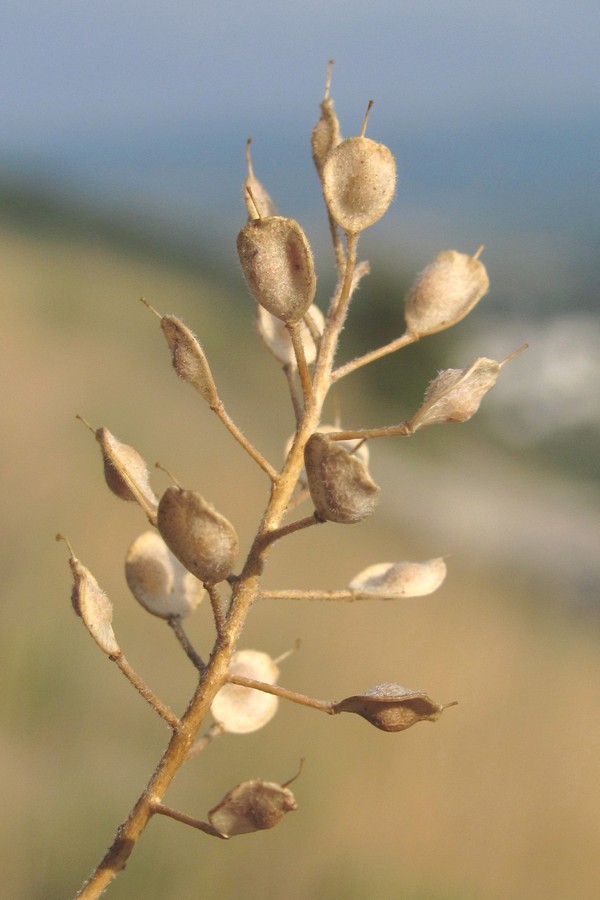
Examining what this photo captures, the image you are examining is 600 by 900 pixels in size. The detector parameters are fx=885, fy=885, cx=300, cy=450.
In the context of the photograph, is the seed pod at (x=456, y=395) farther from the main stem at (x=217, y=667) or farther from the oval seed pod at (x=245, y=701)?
the oval seed pod at (x=245, y=701)

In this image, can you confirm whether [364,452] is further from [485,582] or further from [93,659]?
[485,582]

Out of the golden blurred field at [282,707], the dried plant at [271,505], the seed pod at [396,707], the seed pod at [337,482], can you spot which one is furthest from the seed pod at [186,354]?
the golden blurred field at [282,707]

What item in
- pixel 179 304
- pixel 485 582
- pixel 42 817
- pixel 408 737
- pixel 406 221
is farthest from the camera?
pixel 406 221

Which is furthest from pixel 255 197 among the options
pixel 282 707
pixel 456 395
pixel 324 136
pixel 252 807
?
pixel 282 707

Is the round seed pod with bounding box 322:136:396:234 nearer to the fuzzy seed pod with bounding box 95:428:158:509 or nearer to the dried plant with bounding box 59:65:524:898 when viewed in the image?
the dried plant with bounding box 59:65:524:898

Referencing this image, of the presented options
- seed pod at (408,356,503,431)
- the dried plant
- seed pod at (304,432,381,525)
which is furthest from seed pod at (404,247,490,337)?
seed pod at (304,432,381,525)

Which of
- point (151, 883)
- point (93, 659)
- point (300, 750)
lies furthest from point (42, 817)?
point (300, 750)

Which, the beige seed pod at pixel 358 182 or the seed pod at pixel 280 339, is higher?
the beige seed pod at pixel 358 182
